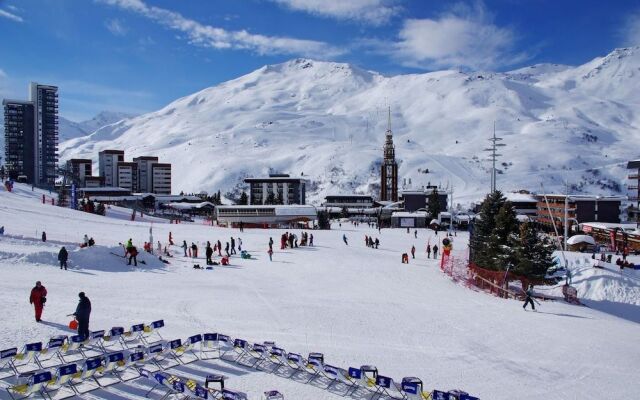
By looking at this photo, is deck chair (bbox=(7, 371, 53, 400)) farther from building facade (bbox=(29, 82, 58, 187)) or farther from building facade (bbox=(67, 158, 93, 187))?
building facade (bbox=(67, 158, 93, 187))

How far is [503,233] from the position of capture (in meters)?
32.5

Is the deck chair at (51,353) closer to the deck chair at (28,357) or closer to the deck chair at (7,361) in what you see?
the deck chair at (28,357)

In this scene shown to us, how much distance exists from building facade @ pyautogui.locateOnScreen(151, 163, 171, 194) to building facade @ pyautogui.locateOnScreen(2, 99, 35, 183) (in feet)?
104

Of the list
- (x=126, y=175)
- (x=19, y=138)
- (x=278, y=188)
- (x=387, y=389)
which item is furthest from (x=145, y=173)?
(x=387, y=389)

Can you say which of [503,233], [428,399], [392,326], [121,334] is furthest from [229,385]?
[503,233]

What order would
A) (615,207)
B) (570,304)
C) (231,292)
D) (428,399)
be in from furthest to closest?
(615,207)
(570,304)
(231,292)
(428,399)

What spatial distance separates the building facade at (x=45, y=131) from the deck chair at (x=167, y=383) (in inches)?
4868

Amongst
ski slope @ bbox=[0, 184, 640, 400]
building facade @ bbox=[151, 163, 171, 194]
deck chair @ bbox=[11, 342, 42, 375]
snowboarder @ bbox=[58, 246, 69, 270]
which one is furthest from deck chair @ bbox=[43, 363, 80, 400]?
building facade @ bbox=[151, 163, 171, 194]

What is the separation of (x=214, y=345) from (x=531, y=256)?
21917 millimetres

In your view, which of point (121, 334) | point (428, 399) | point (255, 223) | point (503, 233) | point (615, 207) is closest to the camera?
point (428, 399)

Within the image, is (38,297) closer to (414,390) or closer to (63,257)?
(63,257)

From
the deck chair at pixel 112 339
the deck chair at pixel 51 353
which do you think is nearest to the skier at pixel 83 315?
the deck chair at pixel 112 339

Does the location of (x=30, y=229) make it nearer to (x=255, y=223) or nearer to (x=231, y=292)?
(x=231, y=292)

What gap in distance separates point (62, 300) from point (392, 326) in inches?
410
